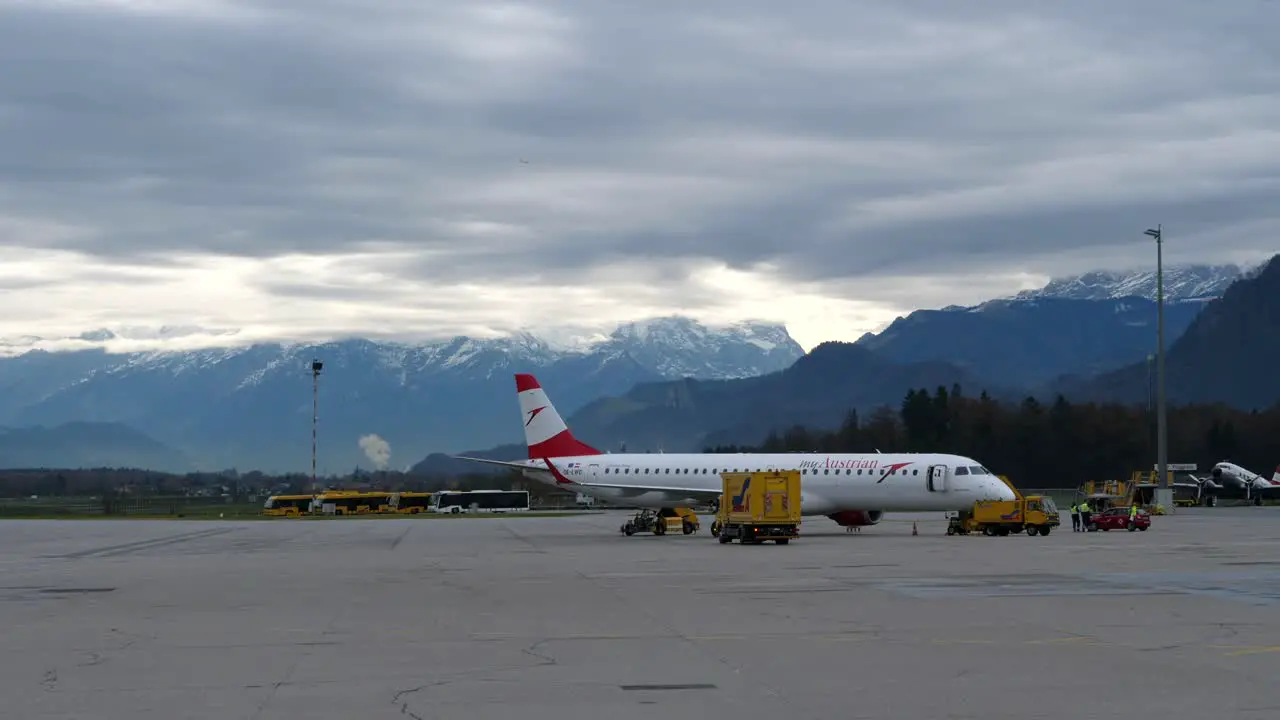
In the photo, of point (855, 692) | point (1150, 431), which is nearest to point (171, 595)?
point (855, 692)

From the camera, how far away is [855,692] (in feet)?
54.0

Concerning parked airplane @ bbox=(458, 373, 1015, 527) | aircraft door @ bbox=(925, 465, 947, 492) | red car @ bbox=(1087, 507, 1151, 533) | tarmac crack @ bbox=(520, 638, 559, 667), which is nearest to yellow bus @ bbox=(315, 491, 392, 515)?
parked airplane @ bbox=(458, 373, 1015, 527)

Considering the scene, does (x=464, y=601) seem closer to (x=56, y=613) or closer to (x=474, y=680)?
(x=56, y=613)

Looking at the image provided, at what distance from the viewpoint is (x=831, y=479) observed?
210 ft

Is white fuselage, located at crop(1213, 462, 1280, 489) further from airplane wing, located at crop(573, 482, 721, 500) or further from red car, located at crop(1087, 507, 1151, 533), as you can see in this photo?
airplane wing, located at crop(573, 482, 721, 500)

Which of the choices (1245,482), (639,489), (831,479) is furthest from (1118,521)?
(1245,482)

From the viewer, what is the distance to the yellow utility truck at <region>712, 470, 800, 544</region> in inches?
2127

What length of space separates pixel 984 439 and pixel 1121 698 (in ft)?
451

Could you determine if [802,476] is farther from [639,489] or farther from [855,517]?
[639,489]

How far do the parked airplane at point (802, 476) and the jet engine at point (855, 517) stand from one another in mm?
48

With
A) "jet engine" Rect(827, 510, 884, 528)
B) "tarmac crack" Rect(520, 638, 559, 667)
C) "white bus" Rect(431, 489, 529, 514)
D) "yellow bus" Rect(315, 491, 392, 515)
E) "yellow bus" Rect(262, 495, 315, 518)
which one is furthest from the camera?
"white bus" Rect(431, 489, 529, 514)

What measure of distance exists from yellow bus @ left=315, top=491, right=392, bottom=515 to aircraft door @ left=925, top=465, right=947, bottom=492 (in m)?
82.2

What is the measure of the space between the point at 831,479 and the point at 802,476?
56.4 inches

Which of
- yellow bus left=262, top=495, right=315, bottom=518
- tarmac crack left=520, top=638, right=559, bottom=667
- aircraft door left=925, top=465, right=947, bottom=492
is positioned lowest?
yellow bus left=262, top=495, right=315, bottom=518
